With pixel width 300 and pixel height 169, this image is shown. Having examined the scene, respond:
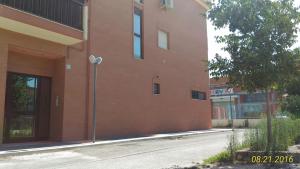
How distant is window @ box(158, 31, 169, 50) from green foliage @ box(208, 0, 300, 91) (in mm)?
13620

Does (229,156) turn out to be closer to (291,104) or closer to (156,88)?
(291,104)

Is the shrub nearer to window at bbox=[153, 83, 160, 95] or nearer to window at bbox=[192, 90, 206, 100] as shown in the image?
window at bbox=[153, 83, 160, 95]

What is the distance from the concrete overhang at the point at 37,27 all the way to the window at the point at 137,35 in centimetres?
569

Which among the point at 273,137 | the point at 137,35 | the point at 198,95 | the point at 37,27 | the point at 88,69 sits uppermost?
the point at 137,35

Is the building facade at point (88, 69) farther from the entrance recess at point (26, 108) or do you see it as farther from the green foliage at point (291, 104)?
the green foliage at point (291, 104)

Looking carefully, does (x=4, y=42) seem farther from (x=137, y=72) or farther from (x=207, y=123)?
(x=207, y=123)

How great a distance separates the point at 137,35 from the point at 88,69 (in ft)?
17.5

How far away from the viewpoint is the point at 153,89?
21219 mm

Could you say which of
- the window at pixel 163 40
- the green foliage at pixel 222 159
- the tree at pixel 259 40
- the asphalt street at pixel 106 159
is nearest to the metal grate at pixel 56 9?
the asphalt street at pixel 106 159

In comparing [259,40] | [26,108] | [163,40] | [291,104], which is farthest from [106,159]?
[163,40]

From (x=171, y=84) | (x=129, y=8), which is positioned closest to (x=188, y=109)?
(x=171, y=84)

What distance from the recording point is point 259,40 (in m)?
8.59

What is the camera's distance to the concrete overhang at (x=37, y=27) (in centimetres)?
1205

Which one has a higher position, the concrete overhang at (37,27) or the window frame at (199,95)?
the concrete overhang at (37,27)
